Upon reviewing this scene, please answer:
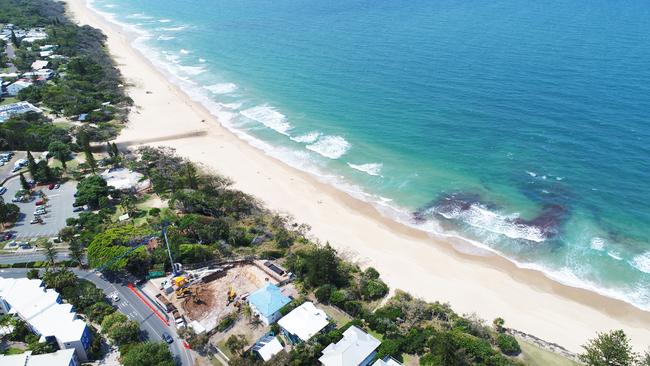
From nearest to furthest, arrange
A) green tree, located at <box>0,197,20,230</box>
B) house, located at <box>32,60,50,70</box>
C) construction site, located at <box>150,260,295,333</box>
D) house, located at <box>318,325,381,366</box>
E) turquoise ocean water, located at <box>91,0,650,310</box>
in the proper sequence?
house, located at <box>318,325,381,366</box> → construction site, located at <box>150,260,295,333</box> → green tree, located at <box>0,197,20,230</box> → turquoise ocean water, located at <box>91,0,650,310</box> → house, located at <box>32,60,50,70</box>

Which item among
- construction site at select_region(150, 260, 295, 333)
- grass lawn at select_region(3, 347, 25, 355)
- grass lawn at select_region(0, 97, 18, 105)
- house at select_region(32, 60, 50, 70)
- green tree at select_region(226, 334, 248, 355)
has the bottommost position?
grass lawn at select_region(0, 97, 18, 105)

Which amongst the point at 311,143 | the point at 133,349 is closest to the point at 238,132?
the point at 311,143

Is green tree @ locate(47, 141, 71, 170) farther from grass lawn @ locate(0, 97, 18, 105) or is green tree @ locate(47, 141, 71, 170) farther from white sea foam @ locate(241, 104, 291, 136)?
white sea foam @ locate(241, 104, 291, 136)

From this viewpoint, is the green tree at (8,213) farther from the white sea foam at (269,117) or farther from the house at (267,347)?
the white sea foam at (269,117)

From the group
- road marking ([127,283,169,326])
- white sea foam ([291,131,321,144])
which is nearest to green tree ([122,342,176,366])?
road marking ([127,283,169,326])

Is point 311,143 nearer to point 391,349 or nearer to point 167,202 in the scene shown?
point 167,202

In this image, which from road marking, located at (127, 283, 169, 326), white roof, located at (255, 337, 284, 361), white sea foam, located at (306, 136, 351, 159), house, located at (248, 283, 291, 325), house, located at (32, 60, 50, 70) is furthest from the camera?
house, located at (32, 60, 50, 70)

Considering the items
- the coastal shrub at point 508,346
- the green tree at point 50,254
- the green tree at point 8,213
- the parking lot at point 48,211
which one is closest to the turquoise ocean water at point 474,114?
the coastal shrub at point 508,346
